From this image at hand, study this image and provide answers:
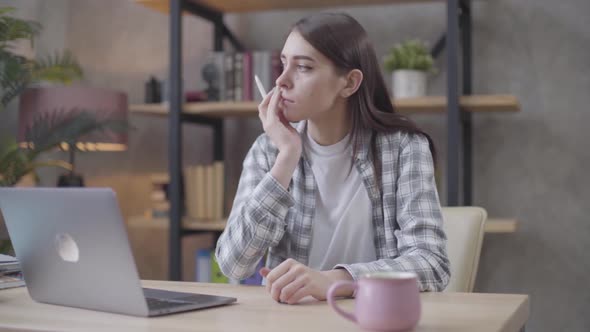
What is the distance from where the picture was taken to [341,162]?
1.62m

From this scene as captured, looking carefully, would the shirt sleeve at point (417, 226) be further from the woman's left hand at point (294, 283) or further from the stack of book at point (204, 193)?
the stack of book at point (204, 193)

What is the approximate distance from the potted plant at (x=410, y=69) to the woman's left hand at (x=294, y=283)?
5.58 ft

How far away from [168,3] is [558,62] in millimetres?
1601

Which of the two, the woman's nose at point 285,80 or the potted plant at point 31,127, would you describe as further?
the potted plant at point 31,127

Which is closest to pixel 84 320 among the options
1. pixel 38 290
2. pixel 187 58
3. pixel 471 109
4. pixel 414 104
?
pixel 38 290

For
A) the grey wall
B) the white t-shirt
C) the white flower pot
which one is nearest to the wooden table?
the white t-shirt

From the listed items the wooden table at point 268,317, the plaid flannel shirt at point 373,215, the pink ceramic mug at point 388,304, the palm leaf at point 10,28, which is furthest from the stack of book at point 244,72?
the pink ceramic mug at point 388,304

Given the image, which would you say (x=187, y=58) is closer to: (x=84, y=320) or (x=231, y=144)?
(x=231, y=144)

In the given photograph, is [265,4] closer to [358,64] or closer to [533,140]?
Result: [533,140]

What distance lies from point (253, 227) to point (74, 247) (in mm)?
437

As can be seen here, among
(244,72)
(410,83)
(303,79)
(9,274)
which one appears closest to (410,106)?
(410,83)

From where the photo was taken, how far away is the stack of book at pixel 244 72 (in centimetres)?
298

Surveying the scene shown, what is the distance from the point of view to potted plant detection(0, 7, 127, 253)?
9.27ft

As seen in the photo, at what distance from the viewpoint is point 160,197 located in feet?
10.9
